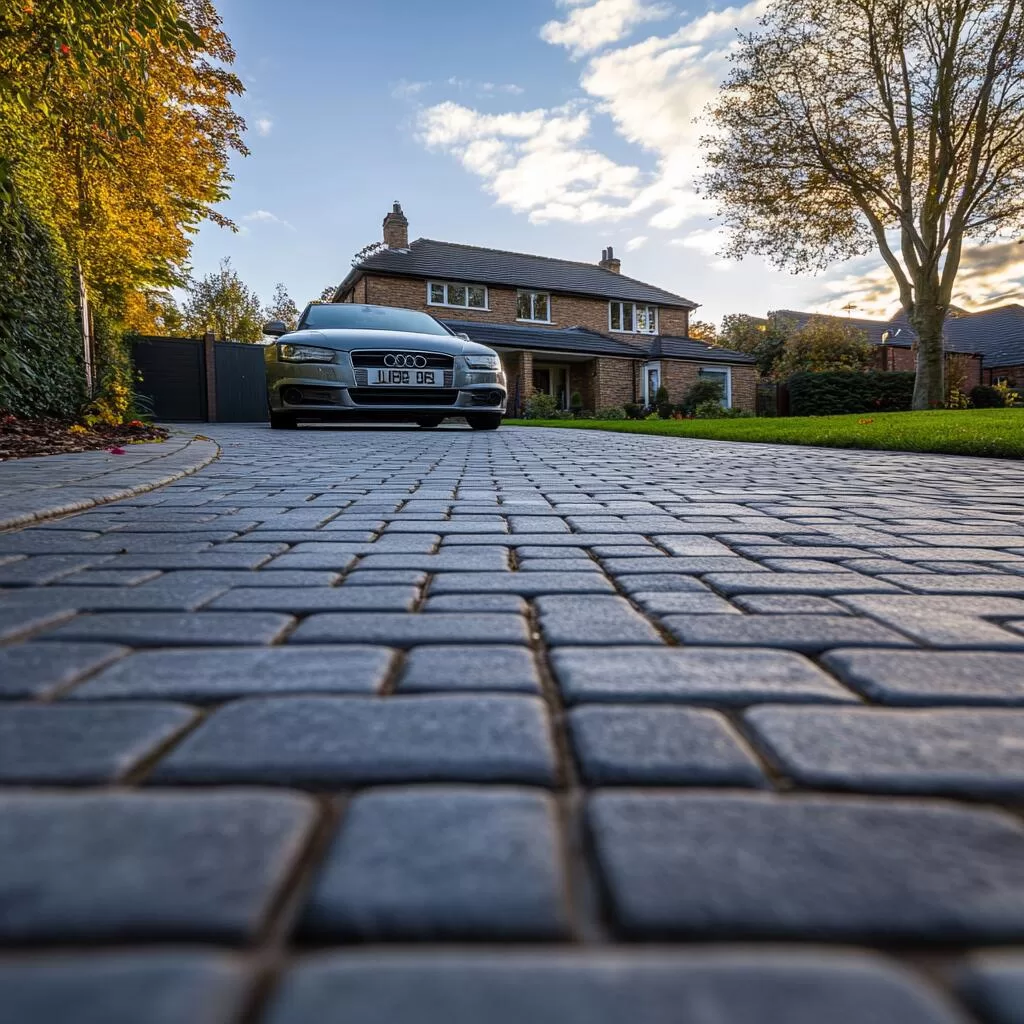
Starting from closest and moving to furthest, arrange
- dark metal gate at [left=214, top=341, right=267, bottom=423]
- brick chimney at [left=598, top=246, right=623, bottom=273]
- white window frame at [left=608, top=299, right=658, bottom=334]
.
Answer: dark metal gate at [left=214, top=341, right=267, bottom=423]
white window frame at [left=608, top=299, right=658, bottom=334]
brick chimney at [left=598, top=246, right=623, bottom=273]

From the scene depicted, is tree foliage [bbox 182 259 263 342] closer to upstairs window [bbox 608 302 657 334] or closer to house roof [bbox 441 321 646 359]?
house roof [bbox 441 321 646 359]

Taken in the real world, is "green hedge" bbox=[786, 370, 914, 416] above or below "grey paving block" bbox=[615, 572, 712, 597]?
above

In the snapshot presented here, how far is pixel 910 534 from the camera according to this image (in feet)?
8.79

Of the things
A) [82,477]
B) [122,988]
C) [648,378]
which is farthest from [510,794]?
[648,378]

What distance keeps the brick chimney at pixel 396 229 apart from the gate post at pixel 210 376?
12.0 metres

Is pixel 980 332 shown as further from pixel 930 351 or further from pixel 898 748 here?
pixel 898 748

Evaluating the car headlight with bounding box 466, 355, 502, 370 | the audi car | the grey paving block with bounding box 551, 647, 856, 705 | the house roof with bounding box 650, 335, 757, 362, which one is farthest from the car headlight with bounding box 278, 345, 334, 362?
the house roof with bounding box 650, 335, 757, 362

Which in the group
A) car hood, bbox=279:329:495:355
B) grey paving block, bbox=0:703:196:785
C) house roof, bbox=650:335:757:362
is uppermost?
house roof, bbox=650:335:757:362

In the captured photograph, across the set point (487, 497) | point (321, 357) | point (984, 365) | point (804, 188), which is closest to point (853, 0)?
point (804, 188)

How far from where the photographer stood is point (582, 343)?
1032 inches

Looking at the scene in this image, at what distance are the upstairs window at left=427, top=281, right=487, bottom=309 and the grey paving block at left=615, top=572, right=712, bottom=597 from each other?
24252 mm

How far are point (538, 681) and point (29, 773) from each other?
734mm

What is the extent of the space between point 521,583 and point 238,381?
16.1 meters

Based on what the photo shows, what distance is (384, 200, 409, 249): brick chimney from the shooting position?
2605cm
